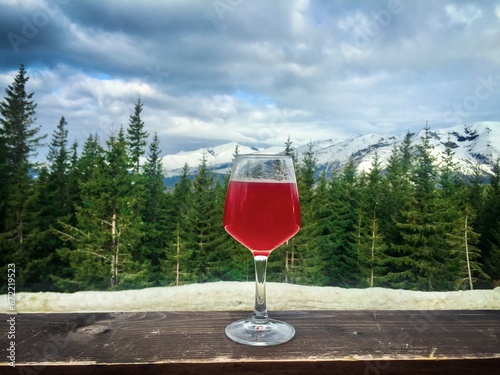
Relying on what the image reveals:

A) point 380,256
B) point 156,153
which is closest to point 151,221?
point 156,153

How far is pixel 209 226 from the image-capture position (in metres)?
29.6

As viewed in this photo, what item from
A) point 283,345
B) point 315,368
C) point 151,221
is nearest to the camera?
point 315,368

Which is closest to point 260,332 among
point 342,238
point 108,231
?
point 108,231

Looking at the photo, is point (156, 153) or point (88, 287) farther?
point (156, 153)

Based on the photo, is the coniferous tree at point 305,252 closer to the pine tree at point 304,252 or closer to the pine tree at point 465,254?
the pine tree at point 304,252

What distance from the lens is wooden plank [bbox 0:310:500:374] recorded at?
858 millimetres

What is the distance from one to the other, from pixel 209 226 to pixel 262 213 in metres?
28.7

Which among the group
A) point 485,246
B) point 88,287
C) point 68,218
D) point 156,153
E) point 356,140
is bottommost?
point 88,287

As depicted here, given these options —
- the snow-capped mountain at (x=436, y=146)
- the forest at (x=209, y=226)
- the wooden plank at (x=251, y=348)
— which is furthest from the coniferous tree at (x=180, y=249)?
the snow-capped mountain at (x=436, y=146)

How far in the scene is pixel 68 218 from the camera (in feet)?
92.0

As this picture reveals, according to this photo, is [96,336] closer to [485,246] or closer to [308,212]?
[308,212]

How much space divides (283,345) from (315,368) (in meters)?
0.12

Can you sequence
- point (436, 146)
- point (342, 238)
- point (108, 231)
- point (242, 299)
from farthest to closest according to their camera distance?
point (436, 146)
point (342, 238)
point (108, 231)
point (242, 299)

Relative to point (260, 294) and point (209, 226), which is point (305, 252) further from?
point (260, 294)
